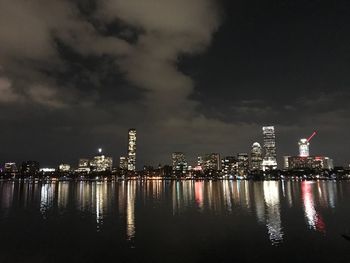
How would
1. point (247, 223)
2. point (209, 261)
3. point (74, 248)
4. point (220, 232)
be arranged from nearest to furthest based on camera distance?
point (209, 261) → point (74, 248) → point (220, 232) → point (247, 223)

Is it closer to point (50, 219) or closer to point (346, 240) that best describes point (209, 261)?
point (346, 240)

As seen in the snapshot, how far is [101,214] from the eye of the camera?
247ft

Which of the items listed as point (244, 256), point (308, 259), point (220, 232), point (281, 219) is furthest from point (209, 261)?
point (281, 219)

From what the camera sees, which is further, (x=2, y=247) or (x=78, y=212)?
(x=78, y=212)

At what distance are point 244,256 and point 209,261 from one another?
486 cm

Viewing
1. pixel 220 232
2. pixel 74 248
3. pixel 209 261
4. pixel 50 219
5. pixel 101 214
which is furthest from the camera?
pixel 101 214

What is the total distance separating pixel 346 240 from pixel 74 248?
38.0 m

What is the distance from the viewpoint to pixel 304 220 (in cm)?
6425

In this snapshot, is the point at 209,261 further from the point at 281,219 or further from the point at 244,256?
the point at 281,219

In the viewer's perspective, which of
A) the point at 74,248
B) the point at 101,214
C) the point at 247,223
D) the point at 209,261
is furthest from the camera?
the point at 101,214

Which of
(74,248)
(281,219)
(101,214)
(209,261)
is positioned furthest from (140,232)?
(281,219)

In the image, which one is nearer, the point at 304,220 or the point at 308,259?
the point at 308,259

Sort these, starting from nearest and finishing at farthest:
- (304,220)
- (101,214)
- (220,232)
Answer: (220,232), (304,220), (101,214)

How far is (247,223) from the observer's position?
60.4 meters
